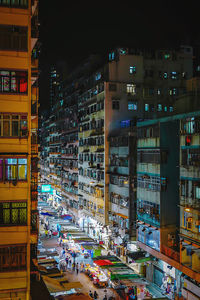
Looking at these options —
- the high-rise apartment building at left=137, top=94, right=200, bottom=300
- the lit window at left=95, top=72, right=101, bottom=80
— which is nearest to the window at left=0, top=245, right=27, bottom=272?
the high-rise apartment building at left=137, top=94, right=200, bottom=300

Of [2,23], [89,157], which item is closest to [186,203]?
[2,23]

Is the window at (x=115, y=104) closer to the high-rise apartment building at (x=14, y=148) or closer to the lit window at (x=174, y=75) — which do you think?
the lit window at (x=174, y=75)

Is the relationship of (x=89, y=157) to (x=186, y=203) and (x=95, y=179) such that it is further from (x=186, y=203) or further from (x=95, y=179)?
(x=186, y=203)

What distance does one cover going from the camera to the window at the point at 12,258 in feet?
61.5

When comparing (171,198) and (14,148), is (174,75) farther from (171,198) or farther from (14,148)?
(14,148)

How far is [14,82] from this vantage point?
63.2ft

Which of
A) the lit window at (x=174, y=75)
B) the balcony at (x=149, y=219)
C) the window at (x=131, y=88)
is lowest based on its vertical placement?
the balcony at (x=149, y=219)

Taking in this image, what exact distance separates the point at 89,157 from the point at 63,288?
31922 mm

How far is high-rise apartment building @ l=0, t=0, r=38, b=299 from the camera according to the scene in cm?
1889

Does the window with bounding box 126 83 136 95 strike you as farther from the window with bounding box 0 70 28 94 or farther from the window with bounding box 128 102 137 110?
the window with bounding box 0 70 28 94

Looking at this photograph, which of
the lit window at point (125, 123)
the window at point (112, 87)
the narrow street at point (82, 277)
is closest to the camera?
the narrow street at point (82, 277)

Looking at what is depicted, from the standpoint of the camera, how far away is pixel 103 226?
53312mm

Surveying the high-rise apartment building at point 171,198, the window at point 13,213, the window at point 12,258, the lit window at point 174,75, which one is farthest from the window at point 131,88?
the window at point 12,258

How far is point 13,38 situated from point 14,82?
7.52 feet
